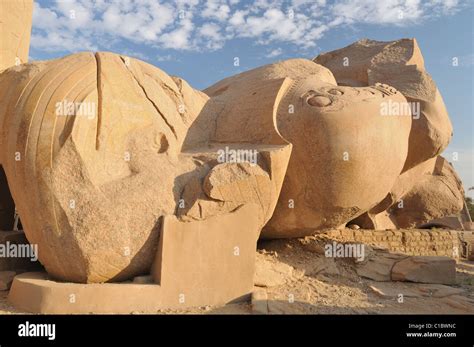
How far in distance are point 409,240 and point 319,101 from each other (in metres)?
4.04

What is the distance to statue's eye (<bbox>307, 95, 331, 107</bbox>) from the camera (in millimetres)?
5473

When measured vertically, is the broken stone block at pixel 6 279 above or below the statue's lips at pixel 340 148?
below

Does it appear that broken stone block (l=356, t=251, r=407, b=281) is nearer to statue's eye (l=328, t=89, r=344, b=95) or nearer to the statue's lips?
the statue's lips

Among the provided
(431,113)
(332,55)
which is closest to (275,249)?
(431,113)

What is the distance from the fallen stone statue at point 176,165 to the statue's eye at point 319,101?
1.0 inches

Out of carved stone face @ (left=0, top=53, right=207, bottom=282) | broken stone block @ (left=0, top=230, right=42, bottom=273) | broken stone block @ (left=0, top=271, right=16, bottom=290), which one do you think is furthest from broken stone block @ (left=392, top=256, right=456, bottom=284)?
broken stone block @ (left=0, top=271, right=16, bottom=290)

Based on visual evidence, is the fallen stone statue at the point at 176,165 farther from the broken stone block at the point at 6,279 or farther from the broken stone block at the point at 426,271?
the broken stone block at the point at 426,271

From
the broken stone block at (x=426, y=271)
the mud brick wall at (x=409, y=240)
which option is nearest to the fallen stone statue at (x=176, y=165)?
the broken stone block at (x=426, y=271)

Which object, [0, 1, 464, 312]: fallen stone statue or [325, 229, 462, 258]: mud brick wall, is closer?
[0, 1, 464, 312]: fallen stone statue

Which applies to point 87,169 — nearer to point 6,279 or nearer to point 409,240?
point 6,279

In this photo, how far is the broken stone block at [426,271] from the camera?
19.9 ft

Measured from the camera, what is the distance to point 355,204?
5641mm

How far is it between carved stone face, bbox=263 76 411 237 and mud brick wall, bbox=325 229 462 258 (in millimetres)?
1469

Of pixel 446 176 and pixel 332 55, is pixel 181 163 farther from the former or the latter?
pixel 446 176
